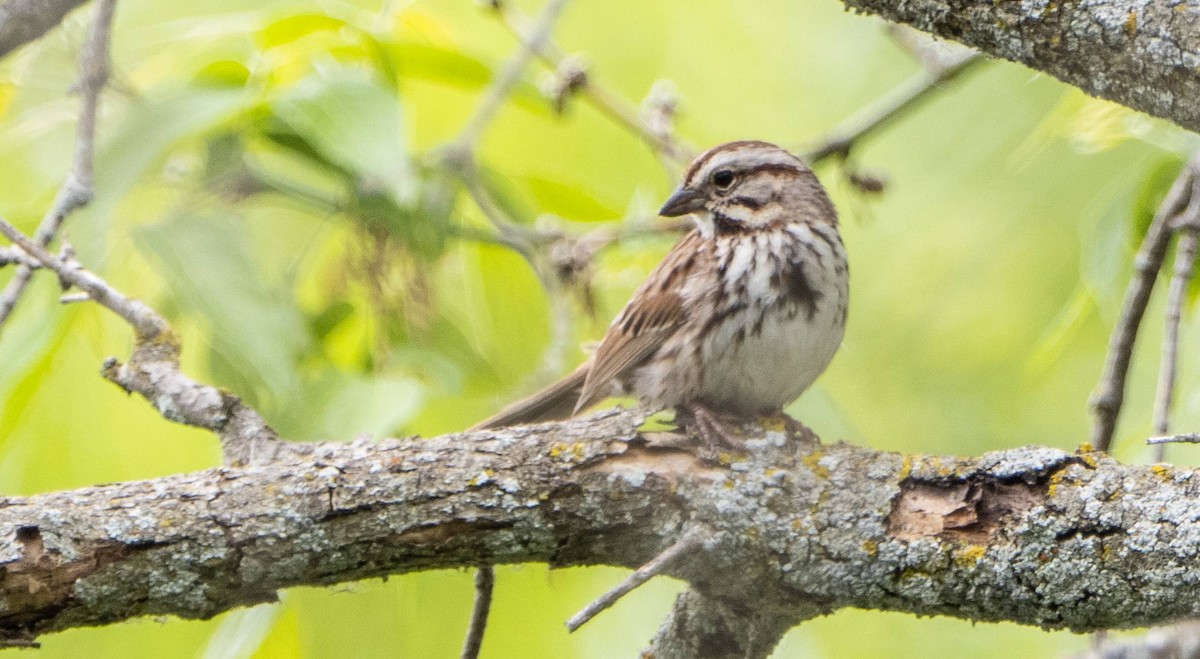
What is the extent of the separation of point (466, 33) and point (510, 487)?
14.5ft

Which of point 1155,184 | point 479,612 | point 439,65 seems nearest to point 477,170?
point 439,65

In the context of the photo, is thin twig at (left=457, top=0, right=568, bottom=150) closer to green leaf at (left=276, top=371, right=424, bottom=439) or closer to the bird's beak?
the bird's beak

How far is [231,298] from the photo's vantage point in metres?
3.29

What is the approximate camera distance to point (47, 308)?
10.4 ft

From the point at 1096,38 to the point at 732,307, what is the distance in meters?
1.46

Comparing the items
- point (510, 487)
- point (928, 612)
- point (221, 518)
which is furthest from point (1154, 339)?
point (221, 518)

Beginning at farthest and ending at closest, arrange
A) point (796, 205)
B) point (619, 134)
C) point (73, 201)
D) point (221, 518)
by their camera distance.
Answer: point (619, 134) → point (796, 205) → point (73, 201) → point (221, 518)

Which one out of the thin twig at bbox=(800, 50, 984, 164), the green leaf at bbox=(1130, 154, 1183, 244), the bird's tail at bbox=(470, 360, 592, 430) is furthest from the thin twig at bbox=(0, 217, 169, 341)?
the green leaf at bbox=(1130, 154, 1183, 244)

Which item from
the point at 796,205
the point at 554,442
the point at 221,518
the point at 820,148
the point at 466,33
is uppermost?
the point at 466,33

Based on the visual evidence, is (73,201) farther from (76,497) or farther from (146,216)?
(146,216)

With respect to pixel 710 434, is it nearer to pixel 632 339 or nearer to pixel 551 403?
pixel 632 339

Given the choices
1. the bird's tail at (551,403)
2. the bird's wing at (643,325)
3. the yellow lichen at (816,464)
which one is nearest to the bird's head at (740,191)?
the bird's wing at (643,325)

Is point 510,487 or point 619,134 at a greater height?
point 619,134

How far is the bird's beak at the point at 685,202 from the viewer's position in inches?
155
